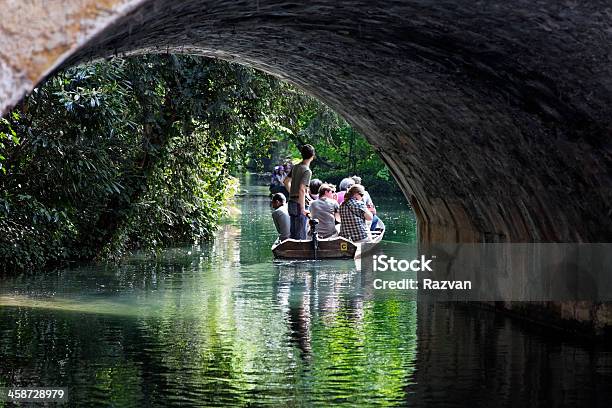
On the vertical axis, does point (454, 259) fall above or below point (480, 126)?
below

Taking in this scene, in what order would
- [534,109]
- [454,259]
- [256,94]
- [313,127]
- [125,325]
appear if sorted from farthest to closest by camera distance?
[313,127]
[256,94]
[454,259]
[125,325]
[534,109]

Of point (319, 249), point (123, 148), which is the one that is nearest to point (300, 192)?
point (319, 249)

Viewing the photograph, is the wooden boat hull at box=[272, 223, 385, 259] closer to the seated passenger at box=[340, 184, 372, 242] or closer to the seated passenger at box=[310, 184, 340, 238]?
the seated passenger at box=[340, 184, 372, 242]

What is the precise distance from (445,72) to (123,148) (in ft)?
34.5

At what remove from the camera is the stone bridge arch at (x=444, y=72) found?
5746 millimetres

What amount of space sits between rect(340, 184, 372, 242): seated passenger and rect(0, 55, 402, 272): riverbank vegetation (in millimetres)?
2362

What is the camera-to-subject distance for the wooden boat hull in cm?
2216

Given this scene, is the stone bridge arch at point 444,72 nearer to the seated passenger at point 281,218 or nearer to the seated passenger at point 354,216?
the seated passenger at point 354,216

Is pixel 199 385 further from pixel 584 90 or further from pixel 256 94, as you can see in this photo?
pixel 256 94

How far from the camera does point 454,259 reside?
1559 cm

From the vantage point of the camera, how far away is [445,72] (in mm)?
10695

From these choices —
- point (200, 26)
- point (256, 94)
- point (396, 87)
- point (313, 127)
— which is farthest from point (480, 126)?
A: point (313, 127)

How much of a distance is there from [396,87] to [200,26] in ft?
9.73

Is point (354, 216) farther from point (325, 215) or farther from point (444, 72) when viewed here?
point (444, 72)
